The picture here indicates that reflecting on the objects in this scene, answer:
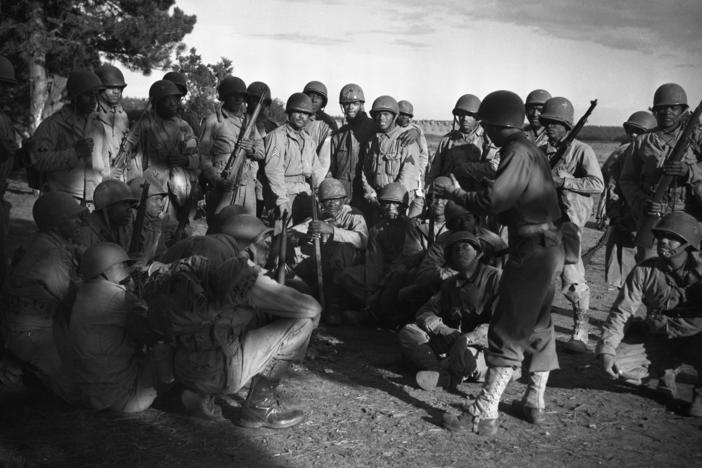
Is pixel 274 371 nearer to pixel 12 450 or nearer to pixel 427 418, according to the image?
pixel 427 418

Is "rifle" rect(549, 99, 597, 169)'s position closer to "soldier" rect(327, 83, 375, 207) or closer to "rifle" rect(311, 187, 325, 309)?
"rifle" rect(311, 187, 325, 309)

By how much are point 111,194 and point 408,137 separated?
13.7ft

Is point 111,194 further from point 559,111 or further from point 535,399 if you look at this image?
point 559,111

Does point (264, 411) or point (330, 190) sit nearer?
point (264, 411)

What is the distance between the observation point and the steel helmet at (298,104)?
893 centimetres

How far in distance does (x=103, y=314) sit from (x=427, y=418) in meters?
2.34

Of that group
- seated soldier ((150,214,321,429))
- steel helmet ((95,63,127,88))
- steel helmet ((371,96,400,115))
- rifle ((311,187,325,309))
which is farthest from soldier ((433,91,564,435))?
steel helmet ((95,63,127,88))

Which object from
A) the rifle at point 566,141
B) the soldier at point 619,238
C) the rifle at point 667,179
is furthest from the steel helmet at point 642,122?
the rifle at point 566,141

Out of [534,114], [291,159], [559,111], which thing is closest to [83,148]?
[291,159]

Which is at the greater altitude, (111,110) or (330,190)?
(111,110)

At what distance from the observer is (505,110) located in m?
4.91

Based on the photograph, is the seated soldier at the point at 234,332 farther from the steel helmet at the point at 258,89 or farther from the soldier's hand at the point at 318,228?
the steel helmet at the point at 258,89

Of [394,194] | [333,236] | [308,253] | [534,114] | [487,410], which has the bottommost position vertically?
[487,410]

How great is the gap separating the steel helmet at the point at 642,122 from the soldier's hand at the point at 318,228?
4914mm
